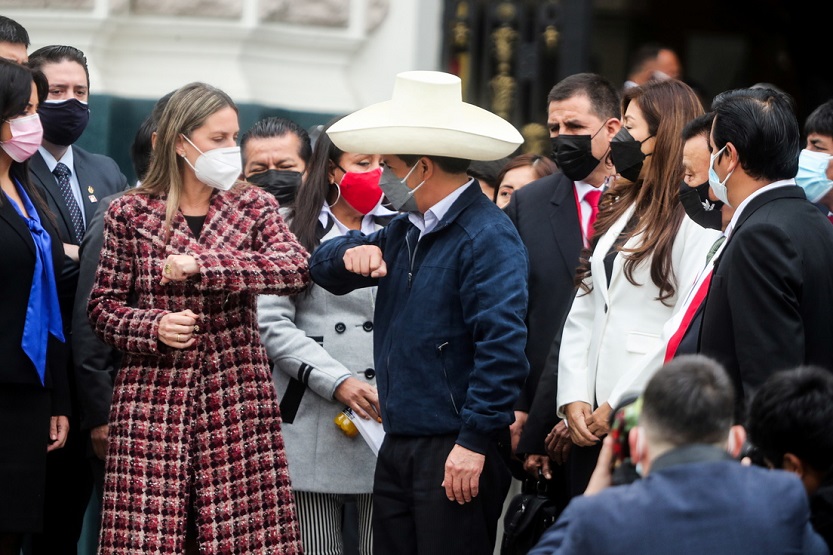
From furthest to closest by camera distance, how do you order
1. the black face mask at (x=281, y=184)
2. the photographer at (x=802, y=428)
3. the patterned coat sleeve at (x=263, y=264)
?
the black face mask at (x=281, y=184), the patterned coat sleeve at (x=263, y=264), the photographer at (x=802, y=428)

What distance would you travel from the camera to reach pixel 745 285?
3.79 meters

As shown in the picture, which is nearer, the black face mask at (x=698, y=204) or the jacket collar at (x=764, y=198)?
the jacket collar at (x=764, y=198)

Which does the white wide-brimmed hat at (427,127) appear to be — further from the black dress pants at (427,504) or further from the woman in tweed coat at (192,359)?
the black dress pants at (427,504)

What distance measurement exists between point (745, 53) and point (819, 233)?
11261 mm

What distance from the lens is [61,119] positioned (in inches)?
215

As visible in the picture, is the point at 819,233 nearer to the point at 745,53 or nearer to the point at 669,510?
the point at 669,510

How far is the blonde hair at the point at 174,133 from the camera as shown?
458 cm

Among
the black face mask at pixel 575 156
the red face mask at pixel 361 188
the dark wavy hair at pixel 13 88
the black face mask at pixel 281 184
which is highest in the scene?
the dark wavy hair at pixel 13 88

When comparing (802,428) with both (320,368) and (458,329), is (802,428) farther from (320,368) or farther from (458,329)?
(320,368)

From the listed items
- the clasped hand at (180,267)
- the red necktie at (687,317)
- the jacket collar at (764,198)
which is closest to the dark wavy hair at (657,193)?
the red necktie at (687,317)

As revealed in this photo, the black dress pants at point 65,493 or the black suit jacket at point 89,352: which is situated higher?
the black suit jacket at point 89,352

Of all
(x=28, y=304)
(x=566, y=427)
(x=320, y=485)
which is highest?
(x=28, y=304)

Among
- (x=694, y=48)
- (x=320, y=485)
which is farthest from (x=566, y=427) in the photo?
(x=694, y=48)

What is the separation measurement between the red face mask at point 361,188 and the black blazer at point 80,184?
1055mm
